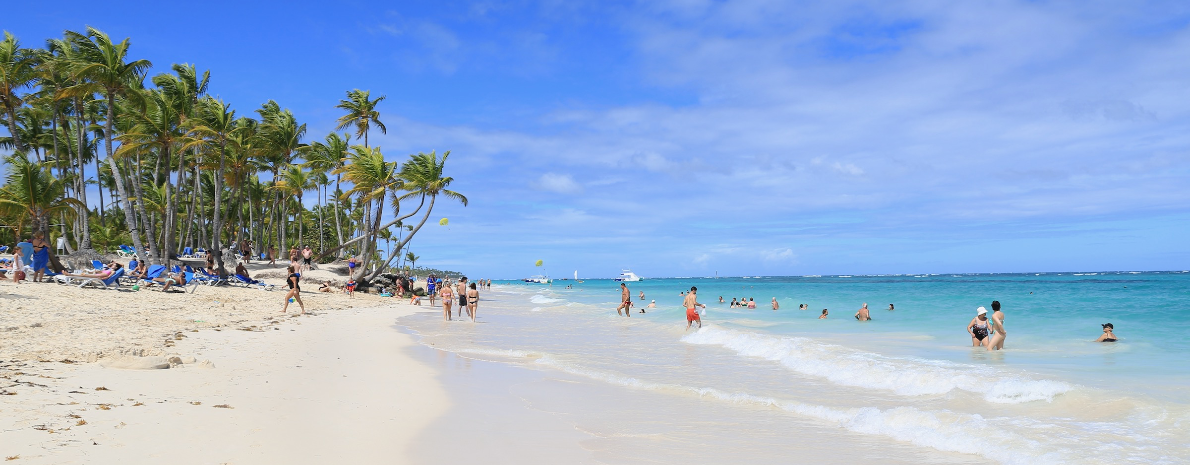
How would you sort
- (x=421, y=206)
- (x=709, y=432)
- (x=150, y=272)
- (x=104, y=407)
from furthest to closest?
(x=421, y=206)
(x=150, y=272)
(x=709, y=432)
(x=104, y=407)

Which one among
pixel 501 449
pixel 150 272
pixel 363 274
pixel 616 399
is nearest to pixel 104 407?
pixel 501 449

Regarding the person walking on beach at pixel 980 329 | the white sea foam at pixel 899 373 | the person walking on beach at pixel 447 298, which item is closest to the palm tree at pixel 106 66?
the person walking on beach at pixel 447 298

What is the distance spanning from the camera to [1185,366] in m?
10.3

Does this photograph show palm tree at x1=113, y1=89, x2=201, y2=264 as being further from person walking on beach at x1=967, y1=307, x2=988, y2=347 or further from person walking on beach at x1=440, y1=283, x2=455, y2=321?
person walking on beach at x1=967, y1=307, x2=988, y2=347

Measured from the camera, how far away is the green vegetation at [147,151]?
23.4 meters

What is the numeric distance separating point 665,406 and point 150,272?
18.4 m

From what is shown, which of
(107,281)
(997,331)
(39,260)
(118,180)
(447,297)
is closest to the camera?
(997,331)

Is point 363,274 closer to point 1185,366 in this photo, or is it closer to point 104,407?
point 104,407

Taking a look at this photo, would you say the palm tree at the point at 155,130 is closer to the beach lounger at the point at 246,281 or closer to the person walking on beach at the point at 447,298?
the beach lounger at the point at 246,281

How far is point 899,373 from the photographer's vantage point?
8.85 meters

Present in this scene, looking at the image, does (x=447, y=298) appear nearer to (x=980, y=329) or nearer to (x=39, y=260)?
(x=39, y=260)

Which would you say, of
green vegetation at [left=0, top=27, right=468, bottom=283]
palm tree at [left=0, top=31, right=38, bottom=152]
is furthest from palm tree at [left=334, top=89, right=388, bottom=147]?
palm tree at [left=0, top=31, right=38, bottom=152]

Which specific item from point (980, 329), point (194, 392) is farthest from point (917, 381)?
point (194, 392)

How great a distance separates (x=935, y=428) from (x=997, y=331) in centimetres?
796
